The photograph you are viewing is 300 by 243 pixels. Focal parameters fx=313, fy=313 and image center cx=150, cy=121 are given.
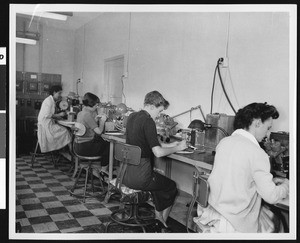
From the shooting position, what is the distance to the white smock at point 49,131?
5.02m

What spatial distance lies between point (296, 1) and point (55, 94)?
4001 millimetres

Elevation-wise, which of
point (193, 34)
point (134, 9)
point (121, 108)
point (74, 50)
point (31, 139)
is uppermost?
point (74, 50)

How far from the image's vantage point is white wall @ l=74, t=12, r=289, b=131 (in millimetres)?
2770

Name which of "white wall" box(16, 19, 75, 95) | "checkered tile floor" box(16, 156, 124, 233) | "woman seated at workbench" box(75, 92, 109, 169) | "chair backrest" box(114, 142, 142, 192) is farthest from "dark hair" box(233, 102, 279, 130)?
"white wall" box(16, 19, 75, 95)

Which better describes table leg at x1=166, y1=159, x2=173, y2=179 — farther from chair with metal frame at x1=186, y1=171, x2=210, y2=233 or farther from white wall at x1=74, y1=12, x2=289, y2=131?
chair with metal frame at x1=186, y1=171, x2=210, y2=233

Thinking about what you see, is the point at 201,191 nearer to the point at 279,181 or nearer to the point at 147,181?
the point at 279,181

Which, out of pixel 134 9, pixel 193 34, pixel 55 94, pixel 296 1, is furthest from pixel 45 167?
pixel 296 1

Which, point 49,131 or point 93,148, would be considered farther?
point 49,131

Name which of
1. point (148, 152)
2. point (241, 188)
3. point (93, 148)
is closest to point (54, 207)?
point (93, 148)

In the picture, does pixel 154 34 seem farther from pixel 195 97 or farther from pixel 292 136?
pixel 292 136

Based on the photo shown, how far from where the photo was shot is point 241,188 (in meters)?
1.79

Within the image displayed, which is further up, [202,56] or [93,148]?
[202,56]

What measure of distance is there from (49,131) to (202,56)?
283 centimetres

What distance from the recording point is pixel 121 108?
4.67 m
